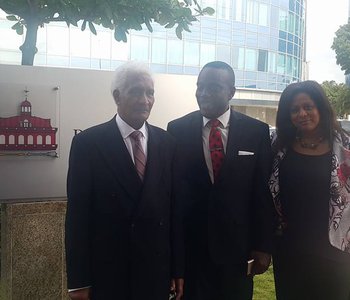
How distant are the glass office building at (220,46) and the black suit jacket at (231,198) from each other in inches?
891

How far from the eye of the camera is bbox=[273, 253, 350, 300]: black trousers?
292 centimetres

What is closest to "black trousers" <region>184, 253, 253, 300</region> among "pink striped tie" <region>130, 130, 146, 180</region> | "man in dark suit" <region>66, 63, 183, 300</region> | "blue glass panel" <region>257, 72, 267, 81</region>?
"man in dark suit" <region>66, 63, 183, 300</region>

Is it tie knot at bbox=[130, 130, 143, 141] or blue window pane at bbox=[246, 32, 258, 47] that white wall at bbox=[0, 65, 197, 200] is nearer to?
tie knot at bbox=[130, 130, 143, 141]

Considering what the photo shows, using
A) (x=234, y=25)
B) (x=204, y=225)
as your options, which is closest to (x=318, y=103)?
(x=204, y=225)

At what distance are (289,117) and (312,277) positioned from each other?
46.1 inches

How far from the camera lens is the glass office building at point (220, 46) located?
25.6 metres

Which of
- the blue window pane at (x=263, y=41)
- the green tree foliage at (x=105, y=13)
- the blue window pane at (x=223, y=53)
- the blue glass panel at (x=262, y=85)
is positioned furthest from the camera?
the blue glass panel at (x=262, y=85)

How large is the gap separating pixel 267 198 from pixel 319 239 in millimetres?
463

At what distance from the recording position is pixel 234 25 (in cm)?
3073

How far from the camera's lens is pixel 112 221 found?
2.39m

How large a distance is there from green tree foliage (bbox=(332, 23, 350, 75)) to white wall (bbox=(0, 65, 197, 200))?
21.2 m

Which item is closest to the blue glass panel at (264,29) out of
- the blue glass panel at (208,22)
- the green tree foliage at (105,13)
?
the blue glass panel at (208,22)

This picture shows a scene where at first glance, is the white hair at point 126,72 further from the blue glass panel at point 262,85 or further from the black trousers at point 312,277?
the blue glass panel at point 262,85

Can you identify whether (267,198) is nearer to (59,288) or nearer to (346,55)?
(59,288)
